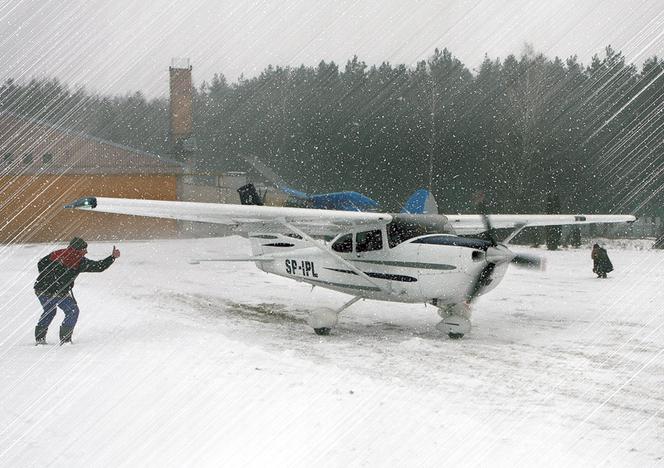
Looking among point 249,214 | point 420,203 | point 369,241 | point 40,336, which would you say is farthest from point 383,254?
point 40,336

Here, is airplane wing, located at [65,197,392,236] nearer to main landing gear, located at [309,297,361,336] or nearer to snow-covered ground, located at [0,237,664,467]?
main landing gear, located at [309,297,361,336]

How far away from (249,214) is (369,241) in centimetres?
218

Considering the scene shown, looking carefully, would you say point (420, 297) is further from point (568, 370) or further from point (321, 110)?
point (321, 110)

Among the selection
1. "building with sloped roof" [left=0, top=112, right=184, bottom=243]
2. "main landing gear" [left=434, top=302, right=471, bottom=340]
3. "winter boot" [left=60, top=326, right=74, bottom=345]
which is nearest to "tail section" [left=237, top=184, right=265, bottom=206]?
"main landing gear" [left=434, top=302, right=471, bottom=340]

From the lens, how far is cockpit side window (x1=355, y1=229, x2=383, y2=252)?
11.2m

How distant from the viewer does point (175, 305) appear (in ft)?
46.4

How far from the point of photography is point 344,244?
467 inches

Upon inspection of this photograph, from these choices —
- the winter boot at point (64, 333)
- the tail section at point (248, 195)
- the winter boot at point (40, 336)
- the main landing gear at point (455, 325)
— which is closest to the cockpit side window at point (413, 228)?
the main landing gear at point (455, 325)

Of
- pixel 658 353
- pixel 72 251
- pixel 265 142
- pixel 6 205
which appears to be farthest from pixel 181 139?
pixel 658 353

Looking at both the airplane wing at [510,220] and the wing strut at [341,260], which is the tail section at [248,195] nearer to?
the wing strut at [341,260]

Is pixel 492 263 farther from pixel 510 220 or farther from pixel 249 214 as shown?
pixel 249 214

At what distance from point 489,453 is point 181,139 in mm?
38817

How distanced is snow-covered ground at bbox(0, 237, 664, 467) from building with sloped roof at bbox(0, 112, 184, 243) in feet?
67.8

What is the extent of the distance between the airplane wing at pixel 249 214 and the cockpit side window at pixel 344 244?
19 centimetres
